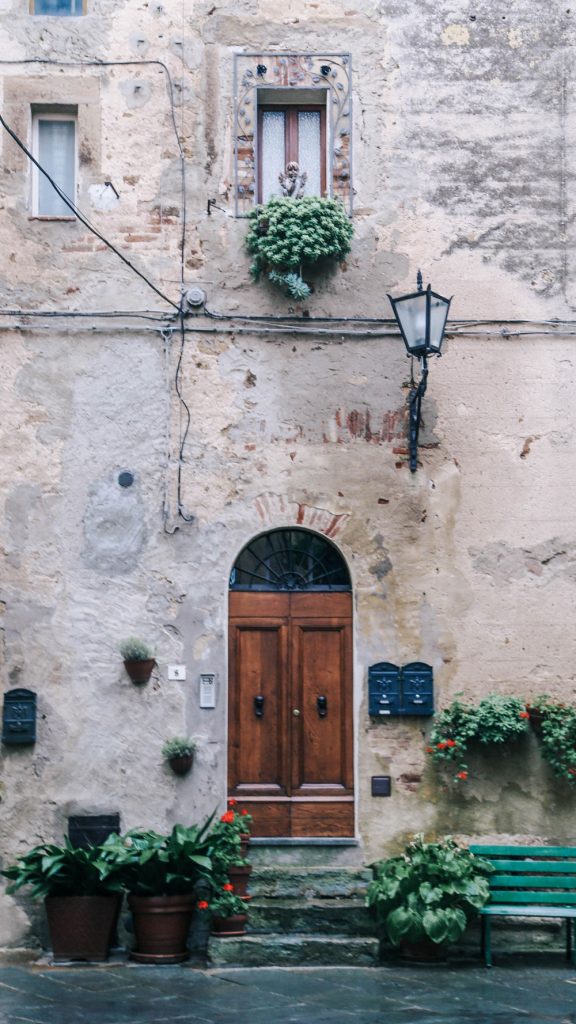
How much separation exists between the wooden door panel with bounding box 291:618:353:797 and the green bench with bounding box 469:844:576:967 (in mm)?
1150

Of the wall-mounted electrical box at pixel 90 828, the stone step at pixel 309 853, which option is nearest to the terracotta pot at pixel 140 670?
the wall-mounted electrical box at pixel 90 828

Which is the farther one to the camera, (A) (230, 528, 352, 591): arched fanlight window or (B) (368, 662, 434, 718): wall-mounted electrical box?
(A) (230, 528, 352, 591): arched fanlight window

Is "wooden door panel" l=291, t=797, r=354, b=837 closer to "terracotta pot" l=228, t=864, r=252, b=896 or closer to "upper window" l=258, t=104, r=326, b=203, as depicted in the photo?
"terracotta pot" l=228, t=864, r=252, b=896

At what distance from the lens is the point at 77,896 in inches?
320

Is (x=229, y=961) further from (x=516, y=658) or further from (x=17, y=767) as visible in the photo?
(x=516, y=658)

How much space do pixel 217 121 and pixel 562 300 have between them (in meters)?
2.91

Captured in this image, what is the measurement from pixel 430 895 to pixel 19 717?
121 inches

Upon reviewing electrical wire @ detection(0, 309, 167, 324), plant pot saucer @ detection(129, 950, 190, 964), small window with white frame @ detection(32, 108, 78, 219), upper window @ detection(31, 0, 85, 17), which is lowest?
plant pot saucer @ detection(129, 950, 190, 964)

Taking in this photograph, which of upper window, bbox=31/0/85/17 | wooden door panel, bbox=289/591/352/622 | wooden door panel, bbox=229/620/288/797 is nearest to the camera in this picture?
wooden door panel, bbox=229/620/288/797

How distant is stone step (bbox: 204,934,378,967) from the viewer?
7977 mm

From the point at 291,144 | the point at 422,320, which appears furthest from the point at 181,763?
the point at 291,144

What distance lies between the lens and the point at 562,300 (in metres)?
9.34

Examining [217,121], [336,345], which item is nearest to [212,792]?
[336,345]

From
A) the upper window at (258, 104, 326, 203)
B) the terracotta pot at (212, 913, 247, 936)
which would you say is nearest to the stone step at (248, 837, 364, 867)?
the terracotta pot at (212, 913, 247, 936)
